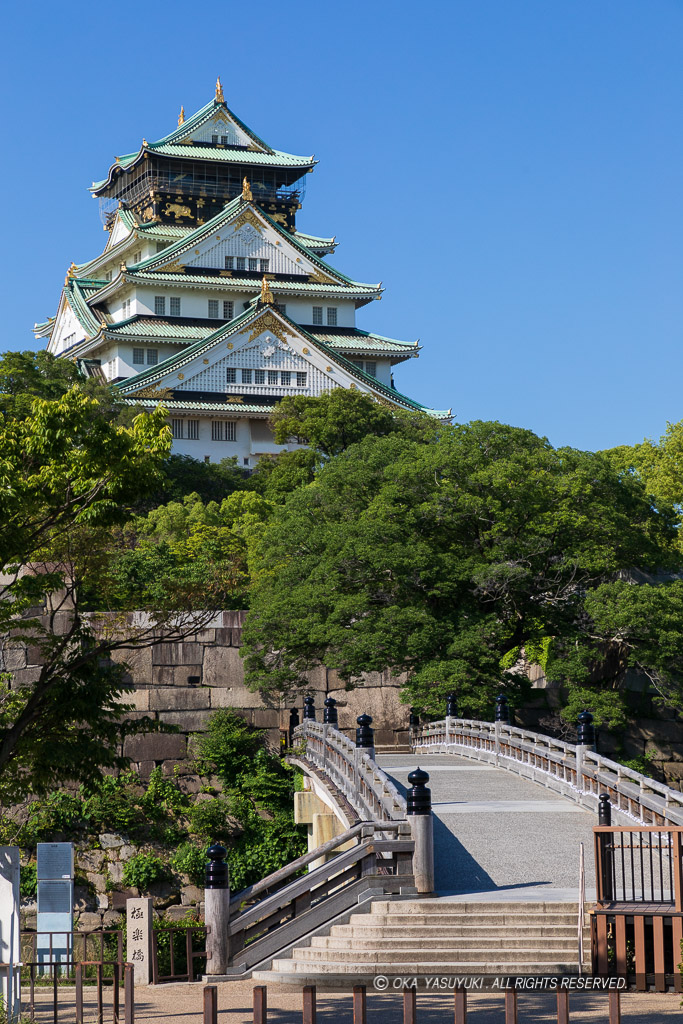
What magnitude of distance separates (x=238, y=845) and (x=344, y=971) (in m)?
16.8

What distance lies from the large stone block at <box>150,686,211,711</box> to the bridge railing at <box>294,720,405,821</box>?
196 inches

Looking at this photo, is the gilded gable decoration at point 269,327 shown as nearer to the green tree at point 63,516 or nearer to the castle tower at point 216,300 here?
the castle tower at point 216,300

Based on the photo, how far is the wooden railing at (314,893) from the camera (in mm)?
13930

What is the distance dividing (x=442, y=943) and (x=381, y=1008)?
1.40 metres

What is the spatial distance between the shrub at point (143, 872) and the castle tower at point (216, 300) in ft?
79.3

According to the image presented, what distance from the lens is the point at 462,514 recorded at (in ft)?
90.9

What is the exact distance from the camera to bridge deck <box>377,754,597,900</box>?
14.7 m

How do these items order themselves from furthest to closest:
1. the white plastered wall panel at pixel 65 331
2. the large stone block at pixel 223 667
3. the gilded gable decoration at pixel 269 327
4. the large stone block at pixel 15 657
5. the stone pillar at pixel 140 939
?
the white plastered wall panel at pixel 65 331, the gilded gable decoration at pixel 269 327, the large stone block at pixel 223 667, the large stone block at pixel 15 657, the stone pillar at pixel 140 939

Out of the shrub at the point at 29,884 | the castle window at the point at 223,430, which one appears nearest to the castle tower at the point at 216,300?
the castle window at the point at 223,430

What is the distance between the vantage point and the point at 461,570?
1067 inches

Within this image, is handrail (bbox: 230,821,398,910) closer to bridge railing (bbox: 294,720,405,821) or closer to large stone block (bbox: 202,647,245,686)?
bridge railing (bbox: 294,720,405,821)

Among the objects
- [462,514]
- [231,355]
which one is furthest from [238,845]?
[231,355]

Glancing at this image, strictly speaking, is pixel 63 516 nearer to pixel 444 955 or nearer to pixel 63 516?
pixel 63 516

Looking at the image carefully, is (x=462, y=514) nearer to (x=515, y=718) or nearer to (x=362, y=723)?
(x=515, y=718)
